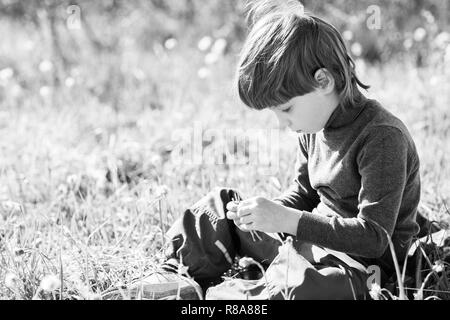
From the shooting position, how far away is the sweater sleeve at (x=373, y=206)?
1.81m

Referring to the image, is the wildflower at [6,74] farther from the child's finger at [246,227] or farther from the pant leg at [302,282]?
the pant leg at [302,282]

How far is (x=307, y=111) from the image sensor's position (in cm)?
190

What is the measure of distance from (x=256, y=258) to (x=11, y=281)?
2.29 feet

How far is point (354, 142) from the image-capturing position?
1.89 m

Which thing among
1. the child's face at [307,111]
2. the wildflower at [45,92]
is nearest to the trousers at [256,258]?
the child's face at [307,111]

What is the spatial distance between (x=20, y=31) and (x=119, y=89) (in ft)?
4.54

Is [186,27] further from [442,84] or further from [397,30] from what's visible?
[442,84]

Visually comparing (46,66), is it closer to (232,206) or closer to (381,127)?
(232,206)

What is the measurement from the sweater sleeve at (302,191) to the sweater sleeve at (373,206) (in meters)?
0.34

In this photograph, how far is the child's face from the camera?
188 cm

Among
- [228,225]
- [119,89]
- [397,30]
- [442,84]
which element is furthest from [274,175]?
[397,30]

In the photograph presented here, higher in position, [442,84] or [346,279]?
[442,84]

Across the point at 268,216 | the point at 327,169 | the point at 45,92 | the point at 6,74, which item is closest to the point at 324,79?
the point at 327,169

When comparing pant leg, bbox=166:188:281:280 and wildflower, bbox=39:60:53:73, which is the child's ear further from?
wildflower, bbox=39:60:53:73
